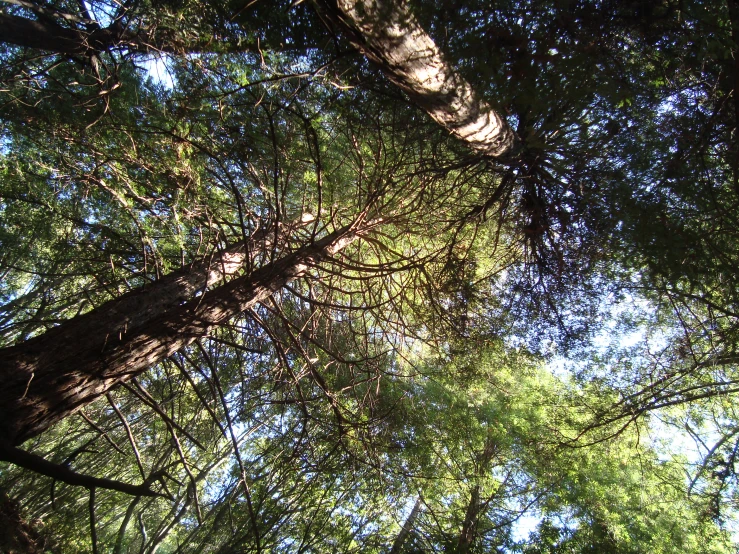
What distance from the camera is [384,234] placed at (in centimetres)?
323

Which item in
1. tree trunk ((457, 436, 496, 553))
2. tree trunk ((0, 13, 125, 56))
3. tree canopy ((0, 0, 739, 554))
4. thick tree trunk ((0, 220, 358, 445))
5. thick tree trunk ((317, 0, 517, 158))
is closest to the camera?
thick tree trunk ((0, 220, 358, 445))

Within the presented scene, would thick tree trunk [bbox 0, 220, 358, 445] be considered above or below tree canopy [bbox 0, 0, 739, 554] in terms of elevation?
below

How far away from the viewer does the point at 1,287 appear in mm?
6828

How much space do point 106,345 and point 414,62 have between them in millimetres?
2310

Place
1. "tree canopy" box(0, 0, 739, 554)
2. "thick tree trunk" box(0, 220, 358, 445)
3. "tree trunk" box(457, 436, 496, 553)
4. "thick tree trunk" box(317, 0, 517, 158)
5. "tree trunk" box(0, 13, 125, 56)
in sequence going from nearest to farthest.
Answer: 1. "thick tree trunk" box(0, 220, 358, 445)
2. "thick tree trunk" box(317, 0, 517, 158)
3. "tree canopy" box(0, 0, 739, 554)
4. "tree trunk" box(0, 13, 125, 56)
5. "tree trunk" box(457, 436, 496, 553)

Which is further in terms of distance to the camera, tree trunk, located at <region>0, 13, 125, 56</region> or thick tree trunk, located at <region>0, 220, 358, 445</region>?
tree trunk, located at <region>0, 13, 125, 56</region>

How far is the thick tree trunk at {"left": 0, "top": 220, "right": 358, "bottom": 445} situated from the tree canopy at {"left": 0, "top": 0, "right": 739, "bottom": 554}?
0.02m

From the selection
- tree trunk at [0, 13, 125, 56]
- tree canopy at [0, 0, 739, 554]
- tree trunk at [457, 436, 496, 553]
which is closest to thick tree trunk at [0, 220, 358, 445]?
tree canopy at [0, 0, 739, 554]

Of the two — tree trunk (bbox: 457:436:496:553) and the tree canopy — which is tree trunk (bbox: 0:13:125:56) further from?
tree trunk (bbox: 457:436:496:553)

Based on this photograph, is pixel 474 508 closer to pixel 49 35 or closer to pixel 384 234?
pixel 384 234

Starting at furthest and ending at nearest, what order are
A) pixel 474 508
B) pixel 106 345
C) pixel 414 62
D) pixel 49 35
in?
pixel 474 508 → pixel 49 35 → pixel 414 62 → pixel 106 345

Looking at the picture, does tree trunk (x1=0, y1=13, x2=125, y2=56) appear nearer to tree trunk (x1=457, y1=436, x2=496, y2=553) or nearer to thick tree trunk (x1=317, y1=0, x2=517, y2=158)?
thick tree trunk (x1=317, y1=0, x2=517, y2=158)

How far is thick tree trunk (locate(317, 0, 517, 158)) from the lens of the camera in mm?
1877

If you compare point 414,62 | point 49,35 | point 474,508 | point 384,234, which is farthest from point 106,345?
point 474,508
